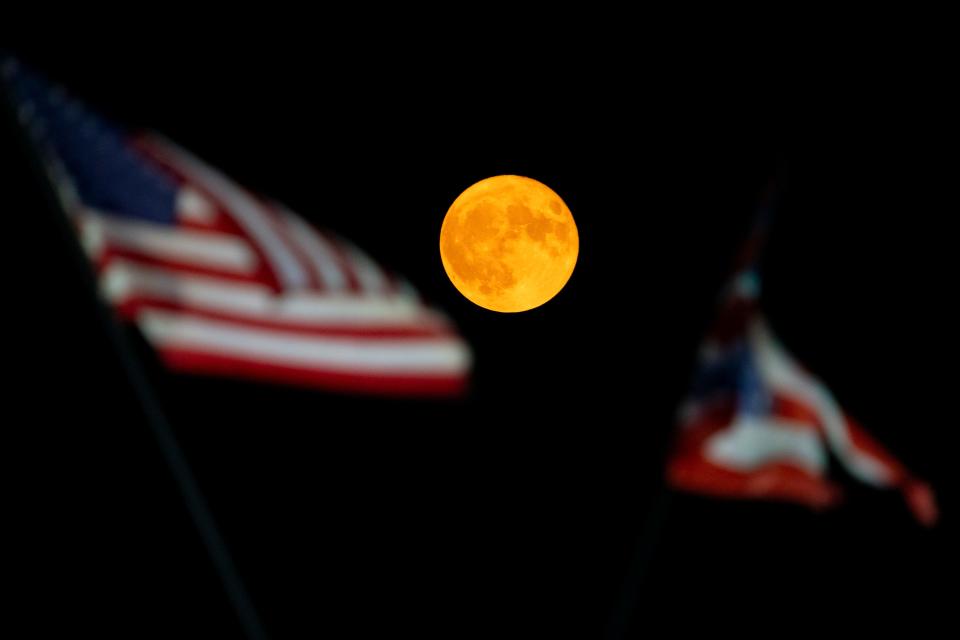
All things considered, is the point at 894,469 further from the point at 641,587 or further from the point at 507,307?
the point at 641,587

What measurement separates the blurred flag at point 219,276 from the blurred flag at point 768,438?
6.02 feet

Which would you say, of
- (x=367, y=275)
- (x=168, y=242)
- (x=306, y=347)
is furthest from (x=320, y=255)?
(x=168, y=242)

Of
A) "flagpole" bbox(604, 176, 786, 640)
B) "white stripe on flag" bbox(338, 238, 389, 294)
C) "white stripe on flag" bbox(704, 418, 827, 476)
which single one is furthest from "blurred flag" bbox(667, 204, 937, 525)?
"white stripe on flag" bbox(338, 238, 389, 294)

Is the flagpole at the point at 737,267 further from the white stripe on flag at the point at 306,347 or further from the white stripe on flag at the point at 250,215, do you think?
the white stripe on flag at the point at 250,215

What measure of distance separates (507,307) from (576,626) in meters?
7.68

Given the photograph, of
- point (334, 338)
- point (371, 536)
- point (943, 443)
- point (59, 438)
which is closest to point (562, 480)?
point (371, 536)

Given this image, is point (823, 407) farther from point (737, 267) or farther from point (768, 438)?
point (737, 267)

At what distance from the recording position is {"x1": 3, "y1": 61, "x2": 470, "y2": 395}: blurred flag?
23.3 ft

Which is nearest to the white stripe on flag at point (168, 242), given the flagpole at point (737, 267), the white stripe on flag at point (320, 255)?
the white stripe on flag at point (320, 255)

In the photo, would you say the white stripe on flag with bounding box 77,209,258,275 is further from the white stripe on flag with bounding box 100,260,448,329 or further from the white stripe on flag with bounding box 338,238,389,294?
the white stripe on flag with bounding box 338,238,389,294

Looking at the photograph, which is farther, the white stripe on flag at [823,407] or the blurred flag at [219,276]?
the white stripe on flag at [823,407]

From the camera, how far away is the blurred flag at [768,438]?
7809mm

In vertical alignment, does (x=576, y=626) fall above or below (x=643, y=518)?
below

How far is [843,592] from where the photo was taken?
45.2 feet
